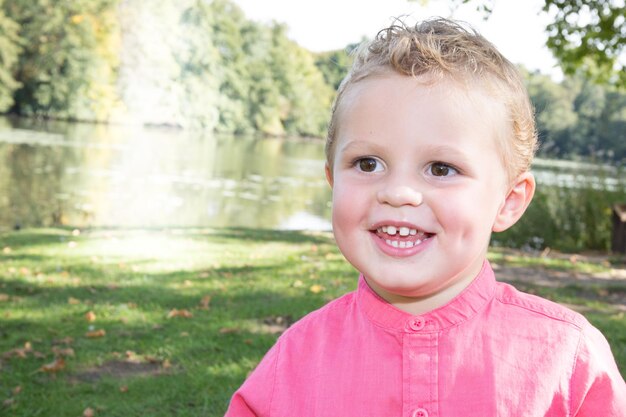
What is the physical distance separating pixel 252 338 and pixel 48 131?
128ft

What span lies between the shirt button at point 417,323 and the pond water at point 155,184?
1155 centimetres

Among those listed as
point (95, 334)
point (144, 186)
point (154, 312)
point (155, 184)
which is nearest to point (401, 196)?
point (95, 334)

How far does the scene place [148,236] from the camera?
10.6 meters

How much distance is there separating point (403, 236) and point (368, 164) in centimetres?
20

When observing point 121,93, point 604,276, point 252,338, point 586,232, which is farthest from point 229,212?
→ point 121,93

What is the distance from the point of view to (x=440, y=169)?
161cm

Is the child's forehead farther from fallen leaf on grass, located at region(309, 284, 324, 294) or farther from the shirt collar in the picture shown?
fallen leaf on grass, located at region(309, 284, 324, 294)

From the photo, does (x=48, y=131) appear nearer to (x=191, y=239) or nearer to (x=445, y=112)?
(x=191, y=239)

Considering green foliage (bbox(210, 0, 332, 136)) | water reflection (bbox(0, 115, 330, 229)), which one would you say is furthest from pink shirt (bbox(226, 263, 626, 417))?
green foliage (bbox(210, 0, 332, 136))

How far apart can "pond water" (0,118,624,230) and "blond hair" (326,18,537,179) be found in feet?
37.6

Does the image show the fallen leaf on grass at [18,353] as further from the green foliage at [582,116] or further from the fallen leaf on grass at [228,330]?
the green foliage at [582,116]

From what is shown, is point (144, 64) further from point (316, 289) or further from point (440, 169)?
point (440, 169)

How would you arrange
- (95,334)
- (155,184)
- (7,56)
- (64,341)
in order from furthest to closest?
(7,56) < (155,184) < (95,334) < (64,341)

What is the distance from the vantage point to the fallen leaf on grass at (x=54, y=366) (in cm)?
433
